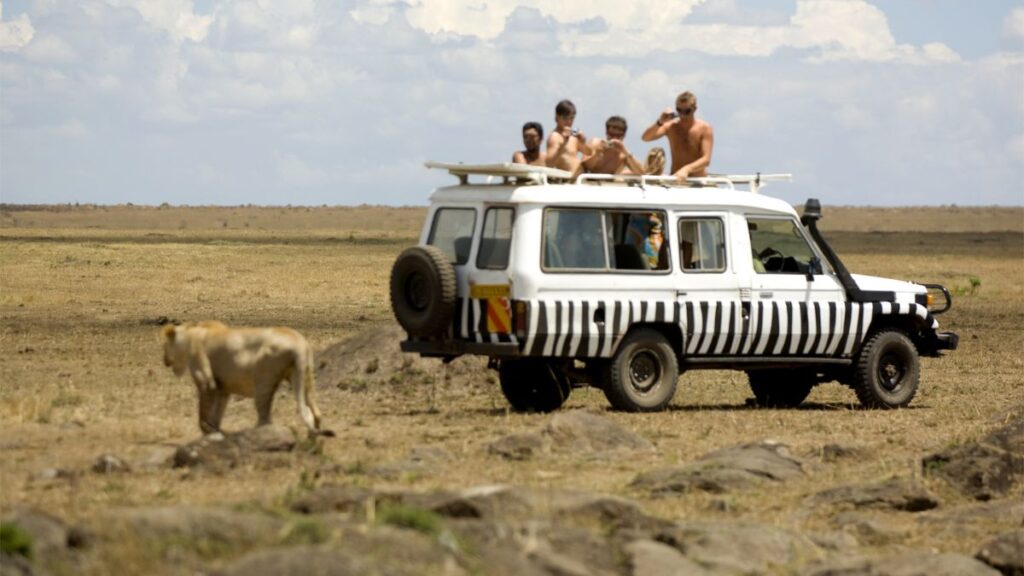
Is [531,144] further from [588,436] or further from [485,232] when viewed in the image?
[588,436]

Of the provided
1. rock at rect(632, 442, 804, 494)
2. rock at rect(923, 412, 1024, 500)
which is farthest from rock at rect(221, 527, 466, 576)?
rock at rect(923, 412, 1024, 500)

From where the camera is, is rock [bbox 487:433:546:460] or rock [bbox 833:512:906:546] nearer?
rock [bbox 833:512:906:546]

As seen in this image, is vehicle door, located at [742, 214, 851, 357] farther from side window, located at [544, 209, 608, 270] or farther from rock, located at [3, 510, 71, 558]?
rock, located at [3, 510, 71, 558]

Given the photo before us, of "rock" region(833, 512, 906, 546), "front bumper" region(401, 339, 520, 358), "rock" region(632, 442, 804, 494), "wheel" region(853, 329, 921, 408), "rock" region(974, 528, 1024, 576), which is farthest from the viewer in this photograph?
"wheel" region(853, 329, 921, 408)

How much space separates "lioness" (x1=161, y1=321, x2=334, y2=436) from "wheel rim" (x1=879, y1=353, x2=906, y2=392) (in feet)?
20.9

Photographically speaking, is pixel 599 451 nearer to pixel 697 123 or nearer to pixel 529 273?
pixel 529 273

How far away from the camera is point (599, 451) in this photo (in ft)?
44.2

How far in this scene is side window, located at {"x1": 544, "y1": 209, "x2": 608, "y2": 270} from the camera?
15195 mm

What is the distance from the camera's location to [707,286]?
1606cm

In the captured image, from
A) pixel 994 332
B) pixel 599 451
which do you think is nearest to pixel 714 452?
pixel 599 451

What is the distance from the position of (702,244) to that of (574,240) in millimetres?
1329

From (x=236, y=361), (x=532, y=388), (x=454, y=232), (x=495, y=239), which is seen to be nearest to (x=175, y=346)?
(x=236, y=361)

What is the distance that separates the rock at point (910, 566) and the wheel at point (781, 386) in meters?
7.48

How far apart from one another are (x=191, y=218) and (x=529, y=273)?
9313 centimetres
